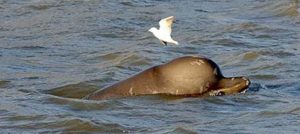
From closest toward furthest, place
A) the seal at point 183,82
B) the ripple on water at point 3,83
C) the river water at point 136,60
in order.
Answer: the river water at point 136,60
the seal at point 183,82
the ripple on water at point 3,83

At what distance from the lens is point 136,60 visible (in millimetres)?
12625

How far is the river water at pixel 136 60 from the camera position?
9.20 metres

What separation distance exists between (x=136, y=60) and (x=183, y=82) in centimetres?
255

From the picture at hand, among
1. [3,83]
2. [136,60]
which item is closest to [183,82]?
[3,83]

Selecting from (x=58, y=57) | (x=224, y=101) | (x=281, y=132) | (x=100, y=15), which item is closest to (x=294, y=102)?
(x=224, y=101)

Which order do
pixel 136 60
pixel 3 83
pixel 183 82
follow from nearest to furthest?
1. pixel 183 82
2. pixel 3 83
3. pixel 136 60

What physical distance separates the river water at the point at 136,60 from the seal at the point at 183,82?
0.12 m

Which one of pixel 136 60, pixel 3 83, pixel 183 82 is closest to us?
pixel 183 82

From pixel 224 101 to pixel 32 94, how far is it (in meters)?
1.79

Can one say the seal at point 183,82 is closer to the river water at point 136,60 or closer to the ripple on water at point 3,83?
the river water at point 136,60

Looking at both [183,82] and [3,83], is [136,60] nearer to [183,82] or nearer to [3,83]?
[3,83]

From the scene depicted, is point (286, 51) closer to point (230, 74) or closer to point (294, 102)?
point (230, 74)

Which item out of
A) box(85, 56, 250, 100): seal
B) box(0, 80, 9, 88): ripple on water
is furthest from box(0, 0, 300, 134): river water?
box(85, 56, 250, 100): seal

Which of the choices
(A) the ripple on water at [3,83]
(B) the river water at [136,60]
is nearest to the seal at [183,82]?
(B) the river water at [136,60]
